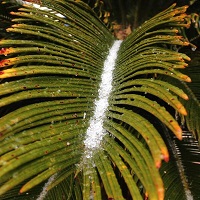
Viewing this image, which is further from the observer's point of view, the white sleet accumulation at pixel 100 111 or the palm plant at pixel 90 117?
the white sleet accumulation at pixel 100 111

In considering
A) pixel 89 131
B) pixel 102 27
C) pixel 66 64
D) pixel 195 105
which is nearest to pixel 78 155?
pixel 89 131

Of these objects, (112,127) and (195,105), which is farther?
(195,105)

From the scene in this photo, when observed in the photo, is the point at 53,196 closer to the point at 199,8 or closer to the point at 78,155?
the point at 78,155

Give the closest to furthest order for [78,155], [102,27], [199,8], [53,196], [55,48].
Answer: [78,155]
[53,196]
[55,48]
[102,27]
[199,8]

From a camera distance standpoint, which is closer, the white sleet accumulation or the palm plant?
the palm plant

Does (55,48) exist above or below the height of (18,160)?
above

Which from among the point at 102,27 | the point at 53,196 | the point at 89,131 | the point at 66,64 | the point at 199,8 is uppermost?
the point at 199,8
